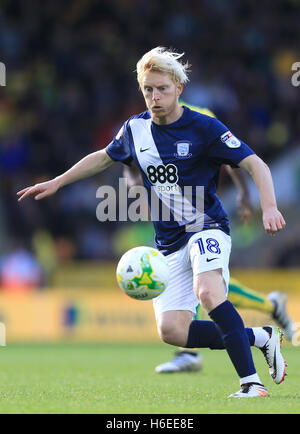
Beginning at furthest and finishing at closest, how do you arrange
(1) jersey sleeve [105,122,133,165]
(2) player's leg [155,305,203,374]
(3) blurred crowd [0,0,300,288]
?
(3) blurred crowd [0,0,300,288] → (2) player's leg [155,305,203,374] → (1) jersey sleeve [105,122,133,165]

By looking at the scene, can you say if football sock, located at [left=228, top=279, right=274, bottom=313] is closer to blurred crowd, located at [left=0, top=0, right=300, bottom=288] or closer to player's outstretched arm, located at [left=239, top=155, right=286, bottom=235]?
player's outstretched arm, located at [left=239, top=155, right=286, bottom=235]

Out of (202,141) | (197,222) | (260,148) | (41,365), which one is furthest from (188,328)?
(260,148)

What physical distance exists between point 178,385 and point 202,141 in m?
1.74

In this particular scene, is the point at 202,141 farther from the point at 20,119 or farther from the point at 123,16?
the point at 123,16

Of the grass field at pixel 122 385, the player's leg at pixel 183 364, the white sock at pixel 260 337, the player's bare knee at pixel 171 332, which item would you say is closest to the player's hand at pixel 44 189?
the player's bare knee at pixel 171 332

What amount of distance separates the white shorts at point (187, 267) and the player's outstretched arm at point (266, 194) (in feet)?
1.36

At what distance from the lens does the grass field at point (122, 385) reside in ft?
15.1

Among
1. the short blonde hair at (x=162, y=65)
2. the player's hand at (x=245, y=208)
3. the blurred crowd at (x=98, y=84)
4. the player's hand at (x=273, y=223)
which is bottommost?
the player's hand at (x=273, y=223)

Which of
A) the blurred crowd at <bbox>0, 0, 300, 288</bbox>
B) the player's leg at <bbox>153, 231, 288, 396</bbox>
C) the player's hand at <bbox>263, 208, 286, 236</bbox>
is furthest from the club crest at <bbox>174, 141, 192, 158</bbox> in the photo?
the blurred crowd at <bbox>0, 0, 300, 288</bbox>

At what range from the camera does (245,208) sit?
6941 mm

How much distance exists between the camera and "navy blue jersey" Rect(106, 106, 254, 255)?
17.7ft

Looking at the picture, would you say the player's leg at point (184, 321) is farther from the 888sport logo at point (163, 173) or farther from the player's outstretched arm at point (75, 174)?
the player's outstretched arm at point (75, 174)

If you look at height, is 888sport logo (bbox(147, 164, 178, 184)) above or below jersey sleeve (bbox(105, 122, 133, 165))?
below

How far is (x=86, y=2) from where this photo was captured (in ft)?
58.6
